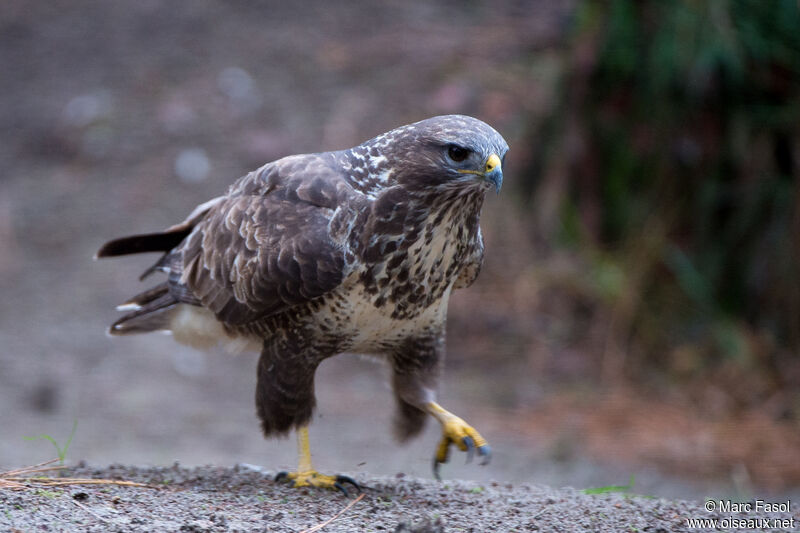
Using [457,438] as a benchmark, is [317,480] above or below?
below

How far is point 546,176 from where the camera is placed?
323 inches

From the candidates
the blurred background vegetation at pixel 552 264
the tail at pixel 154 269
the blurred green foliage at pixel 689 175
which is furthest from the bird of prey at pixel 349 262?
the blurred green foliage at pixel 689 175

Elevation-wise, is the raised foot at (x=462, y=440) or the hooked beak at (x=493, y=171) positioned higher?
the hooked beak at (x=493, y=171)

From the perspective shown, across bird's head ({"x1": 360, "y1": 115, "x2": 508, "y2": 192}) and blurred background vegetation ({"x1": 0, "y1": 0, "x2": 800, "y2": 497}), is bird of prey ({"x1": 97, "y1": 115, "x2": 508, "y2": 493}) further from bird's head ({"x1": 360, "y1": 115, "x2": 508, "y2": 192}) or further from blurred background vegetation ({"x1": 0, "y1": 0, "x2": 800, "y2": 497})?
blurred background vegetation ({"x1": 0, "y1": 0, "x2": 800, "y2": 497})

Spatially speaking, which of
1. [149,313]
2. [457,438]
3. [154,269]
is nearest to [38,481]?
[149,313]

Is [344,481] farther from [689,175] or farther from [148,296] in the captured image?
[689,175]

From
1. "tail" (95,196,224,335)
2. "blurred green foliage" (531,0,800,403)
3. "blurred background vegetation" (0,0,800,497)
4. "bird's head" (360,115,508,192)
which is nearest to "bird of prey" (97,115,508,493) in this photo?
"bird's head" (360,115,508,192)

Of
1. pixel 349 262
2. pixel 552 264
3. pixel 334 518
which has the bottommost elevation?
pixel 334 518

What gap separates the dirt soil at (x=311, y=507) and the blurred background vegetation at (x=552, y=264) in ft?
7.88

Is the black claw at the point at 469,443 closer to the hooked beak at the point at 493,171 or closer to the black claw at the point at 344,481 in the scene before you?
the black claw at the point at 344,481

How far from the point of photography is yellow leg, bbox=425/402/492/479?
395cm

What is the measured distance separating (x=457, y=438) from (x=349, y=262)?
3.20 feet

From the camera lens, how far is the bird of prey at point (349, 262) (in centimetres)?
345

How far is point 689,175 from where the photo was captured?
7934mm
